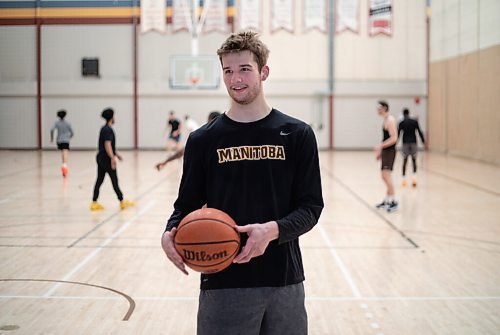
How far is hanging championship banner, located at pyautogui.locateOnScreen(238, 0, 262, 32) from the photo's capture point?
98.5 ft

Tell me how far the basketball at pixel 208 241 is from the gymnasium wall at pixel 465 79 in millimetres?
20913

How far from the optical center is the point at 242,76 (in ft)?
9.18

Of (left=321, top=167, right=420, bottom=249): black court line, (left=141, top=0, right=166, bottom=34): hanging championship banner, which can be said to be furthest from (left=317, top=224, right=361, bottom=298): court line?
(left=141, top=0, right=166, bottom=34): hanging championship banner

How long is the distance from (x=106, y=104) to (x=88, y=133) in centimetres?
162

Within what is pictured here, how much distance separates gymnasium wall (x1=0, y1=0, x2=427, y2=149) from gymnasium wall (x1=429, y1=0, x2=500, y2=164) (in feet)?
4.92

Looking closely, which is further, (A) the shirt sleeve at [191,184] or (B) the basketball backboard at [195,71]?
(B) the basketball backboard at [195,71]

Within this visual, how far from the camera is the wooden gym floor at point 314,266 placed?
5.80 meters

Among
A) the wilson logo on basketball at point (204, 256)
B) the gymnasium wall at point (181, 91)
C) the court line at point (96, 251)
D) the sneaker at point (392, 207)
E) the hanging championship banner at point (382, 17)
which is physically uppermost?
the hanging championship banner at point (382, 17)

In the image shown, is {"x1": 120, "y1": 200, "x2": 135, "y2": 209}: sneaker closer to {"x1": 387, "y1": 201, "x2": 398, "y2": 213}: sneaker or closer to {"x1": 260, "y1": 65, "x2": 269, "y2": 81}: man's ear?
{"x1": 387, "y1": 201, "x2": 398, "y2": 213}: sneaker

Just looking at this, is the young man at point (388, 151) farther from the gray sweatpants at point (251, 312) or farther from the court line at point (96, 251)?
the gray sweatpants at point (251, 312)

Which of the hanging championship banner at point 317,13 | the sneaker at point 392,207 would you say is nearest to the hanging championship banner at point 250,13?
the hanging championship banner at point 317,13

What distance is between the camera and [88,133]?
31.4 meters

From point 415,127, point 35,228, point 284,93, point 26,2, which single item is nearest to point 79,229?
point 35,228

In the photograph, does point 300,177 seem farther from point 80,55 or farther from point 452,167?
point 80,55
